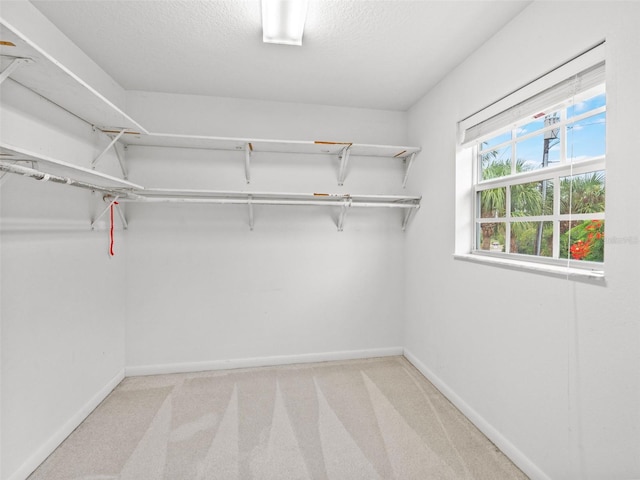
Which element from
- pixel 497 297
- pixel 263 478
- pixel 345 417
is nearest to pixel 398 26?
pixel 497 297

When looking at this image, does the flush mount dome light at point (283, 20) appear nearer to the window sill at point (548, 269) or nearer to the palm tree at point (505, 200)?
the palm tree at point (505, 200)

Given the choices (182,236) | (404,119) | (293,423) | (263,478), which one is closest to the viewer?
(263,478)

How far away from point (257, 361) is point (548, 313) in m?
2.18

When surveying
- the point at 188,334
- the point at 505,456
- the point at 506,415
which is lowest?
the point at 505,456

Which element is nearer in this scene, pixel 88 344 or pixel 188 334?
pixel 88 344

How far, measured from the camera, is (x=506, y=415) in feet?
5.24

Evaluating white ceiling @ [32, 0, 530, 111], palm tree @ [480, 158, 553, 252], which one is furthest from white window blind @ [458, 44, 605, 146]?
white ceiling @ [32, 0, 530, 111]

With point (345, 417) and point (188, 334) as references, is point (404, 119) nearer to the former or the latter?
point (345, 417)

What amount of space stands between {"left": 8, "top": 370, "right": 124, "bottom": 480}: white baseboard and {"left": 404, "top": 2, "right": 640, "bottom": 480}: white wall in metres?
2.47

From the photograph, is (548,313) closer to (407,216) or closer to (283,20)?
(407,216)

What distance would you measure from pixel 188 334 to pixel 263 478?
141 centimetres

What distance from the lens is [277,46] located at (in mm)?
1793

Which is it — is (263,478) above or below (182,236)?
below

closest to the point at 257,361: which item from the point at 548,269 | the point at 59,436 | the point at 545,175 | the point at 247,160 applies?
the point at 59,436
